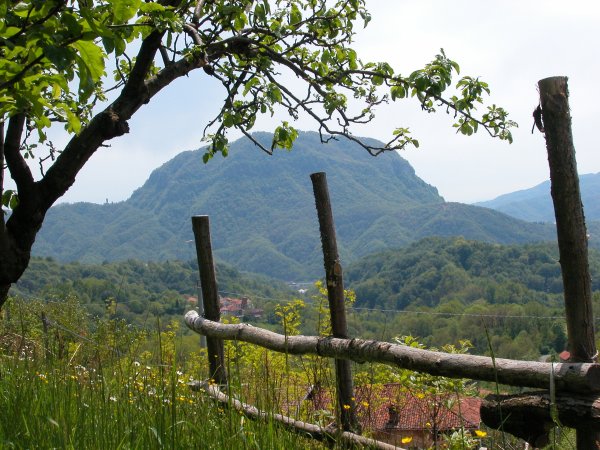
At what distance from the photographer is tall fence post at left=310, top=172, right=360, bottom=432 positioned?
400cm

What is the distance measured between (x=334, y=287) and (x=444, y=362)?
121 centimetres

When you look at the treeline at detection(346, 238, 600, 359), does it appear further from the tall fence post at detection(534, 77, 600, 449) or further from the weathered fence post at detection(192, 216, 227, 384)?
the tall fence post at detection(534, 77, 600, 449)

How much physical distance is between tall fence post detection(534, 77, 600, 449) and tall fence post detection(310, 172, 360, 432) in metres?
1.51

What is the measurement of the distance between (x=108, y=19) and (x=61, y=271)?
80.6 meters

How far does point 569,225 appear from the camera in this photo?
273cm

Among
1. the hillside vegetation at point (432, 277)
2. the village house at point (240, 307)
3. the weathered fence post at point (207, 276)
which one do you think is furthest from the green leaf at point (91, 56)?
the hillside vegetation at point (432, 277)

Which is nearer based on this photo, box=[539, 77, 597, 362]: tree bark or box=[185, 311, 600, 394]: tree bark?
box=[185, 311, 600, 394]: tree bark

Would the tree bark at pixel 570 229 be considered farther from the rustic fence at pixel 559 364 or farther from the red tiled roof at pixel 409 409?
the red tiled roof at pixel 409 409

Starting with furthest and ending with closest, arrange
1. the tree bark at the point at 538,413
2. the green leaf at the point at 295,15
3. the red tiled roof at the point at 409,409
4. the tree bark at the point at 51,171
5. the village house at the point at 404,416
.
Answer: the green leaf at the point at 295,15 < the tree bark at the point at 51,171 < the red tiled roof at the point at 409,409 < the village house at the point at 404,416 < the tree bark at the point at 538,413

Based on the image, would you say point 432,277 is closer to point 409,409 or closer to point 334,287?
point 409,409

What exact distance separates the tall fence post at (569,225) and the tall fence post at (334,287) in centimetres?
151

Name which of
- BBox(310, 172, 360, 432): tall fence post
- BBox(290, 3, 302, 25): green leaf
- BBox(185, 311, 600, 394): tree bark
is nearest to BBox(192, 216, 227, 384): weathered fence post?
BBox(185, 311, 600, 394): tree bark

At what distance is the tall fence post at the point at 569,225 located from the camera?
273 centimetres

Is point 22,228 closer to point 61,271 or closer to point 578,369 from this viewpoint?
point 578,369
